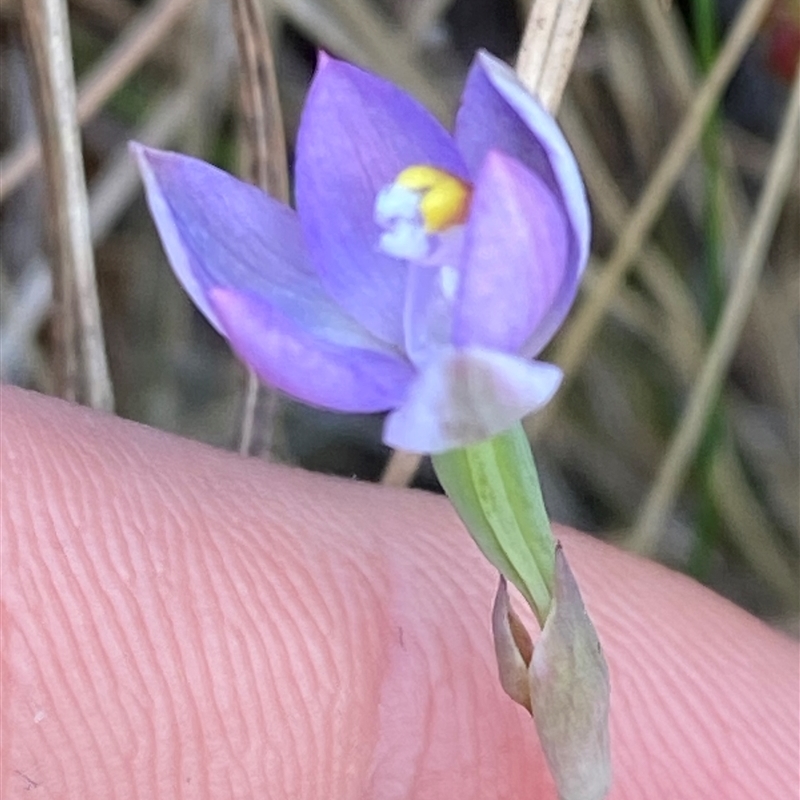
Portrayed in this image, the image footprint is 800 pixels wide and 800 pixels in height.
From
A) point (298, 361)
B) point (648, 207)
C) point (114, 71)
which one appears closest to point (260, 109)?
point (114, 71)

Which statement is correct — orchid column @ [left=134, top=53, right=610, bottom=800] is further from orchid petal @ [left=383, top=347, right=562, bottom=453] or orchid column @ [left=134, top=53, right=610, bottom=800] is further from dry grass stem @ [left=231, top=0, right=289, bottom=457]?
dry grass stem @ [left=231, top=0, right=289, bottom=457]

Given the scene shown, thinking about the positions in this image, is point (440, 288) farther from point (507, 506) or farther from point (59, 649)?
point (59, 649)

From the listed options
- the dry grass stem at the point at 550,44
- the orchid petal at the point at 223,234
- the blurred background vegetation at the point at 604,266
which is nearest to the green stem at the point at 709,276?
the blurred background vegetation at the point at 604,266

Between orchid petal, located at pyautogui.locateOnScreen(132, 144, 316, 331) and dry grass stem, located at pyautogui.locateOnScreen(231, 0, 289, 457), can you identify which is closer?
orchid petal, located at pyautogui.locateOnScreen(132, 144, 316, 331)

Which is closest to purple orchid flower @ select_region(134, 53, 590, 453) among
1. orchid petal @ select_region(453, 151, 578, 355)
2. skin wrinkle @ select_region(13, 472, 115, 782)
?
orchid petal @ select_region(453, 151, 578, 355)

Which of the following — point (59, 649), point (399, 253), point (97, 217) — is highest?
point (399, 253)

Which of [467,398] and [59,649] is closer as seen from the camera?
[467,398]
